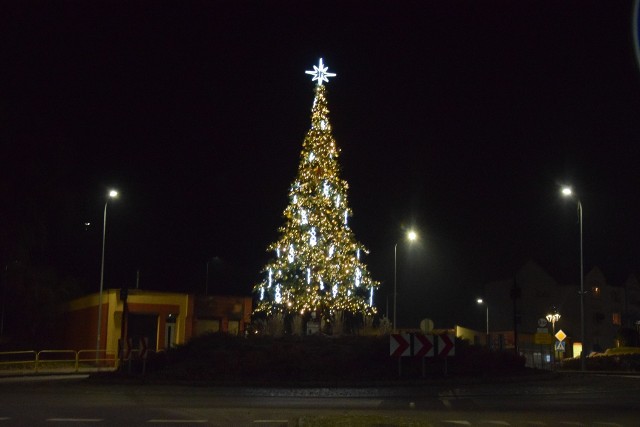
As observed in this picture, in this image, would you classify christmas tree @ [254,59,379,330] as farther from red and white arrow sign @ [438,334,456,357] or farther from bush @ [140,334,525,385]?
red and white arrow sign @ [438,334,456,357]

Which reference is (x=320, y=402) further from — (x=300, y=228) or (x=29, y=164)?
(x=29, y=164)

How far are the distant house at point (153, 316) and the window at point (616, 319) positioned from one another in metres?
40.8

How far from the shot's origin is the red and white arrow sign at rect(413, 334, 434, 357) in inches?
1068

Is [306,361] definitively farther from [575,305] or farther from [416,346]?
[575,305]

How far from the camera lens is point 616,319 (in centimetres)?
8000

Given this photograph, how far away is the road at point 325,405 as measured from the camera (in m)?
16.1

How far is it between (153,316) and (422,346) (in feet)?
87.0

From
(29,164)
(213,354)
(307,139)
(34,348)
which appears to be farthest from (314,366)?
(34,348)

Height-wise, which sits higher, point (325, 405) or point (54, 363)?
point (54, 363)

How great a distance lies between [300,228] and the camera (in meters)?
35.0

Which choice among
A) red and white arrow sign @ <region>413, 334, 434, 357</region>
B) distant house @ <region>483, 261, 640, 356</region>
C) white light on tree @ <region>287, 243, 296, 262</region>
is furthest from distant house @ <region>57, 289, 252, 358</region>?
distant house @ <region>483, 261, 640, 356</region>

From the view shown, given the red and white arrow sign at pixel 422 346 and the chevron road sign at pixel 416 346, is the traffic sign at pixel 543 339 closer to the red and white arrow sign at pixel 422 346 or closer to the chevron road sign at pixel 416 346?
the chevron road sign at pixel 416 346

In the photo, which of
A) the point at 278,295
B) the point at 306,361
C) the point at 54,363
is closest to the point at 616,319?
the point at 278,295

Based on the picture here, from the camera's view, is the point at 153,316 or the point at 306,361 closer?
the point at 306,361
